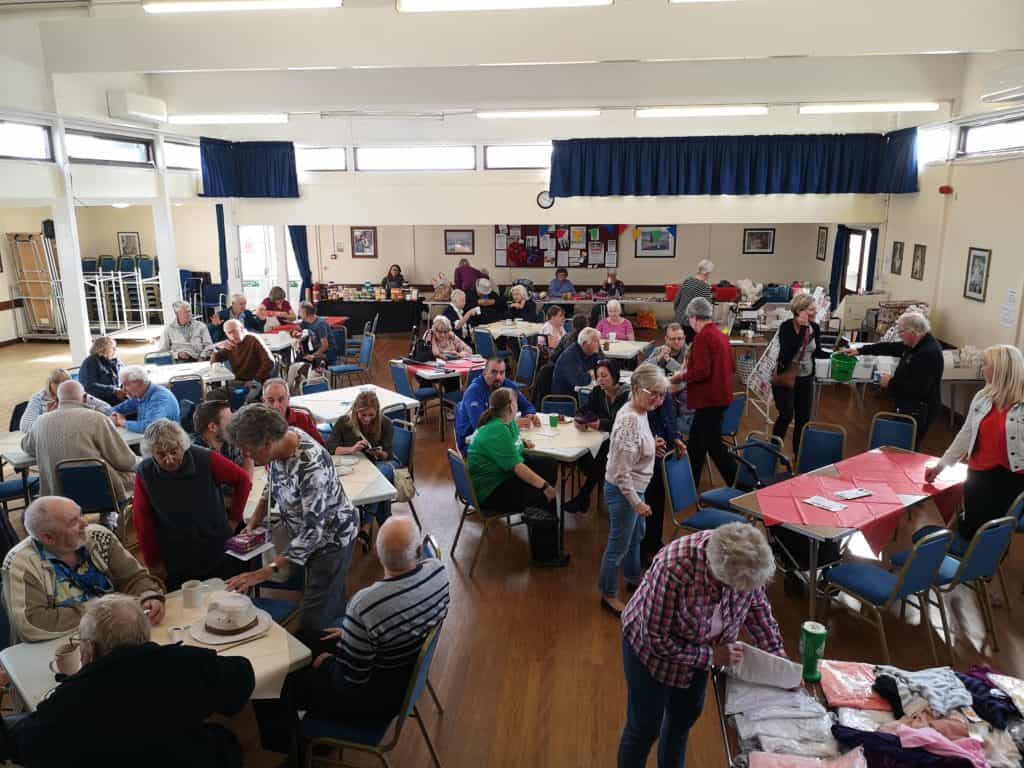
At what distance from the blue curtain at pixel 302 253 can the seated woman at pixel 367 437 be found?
1049 centimetres

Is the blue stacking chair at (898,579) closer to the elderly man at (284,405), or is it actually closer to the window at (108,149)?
the elderly man at (284,405)

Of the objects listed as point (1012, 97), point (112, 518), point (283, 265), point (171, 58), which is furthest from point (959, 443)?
point (283, 265)

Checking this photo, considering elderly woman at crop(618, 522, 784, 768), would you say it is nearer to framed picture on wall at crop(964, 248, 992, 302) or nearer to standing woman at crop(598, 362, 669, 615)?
standing woman at crop(598, 362, 669, 615)

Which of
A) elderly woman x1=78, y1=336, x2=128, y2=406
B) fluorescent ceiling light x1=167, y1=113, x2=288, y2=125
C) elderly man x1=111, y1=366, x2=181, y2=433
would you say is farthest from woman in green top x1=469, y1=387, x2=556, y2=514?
fluorescent ceiling light x1=167, y1=113, x2=288, y2=125

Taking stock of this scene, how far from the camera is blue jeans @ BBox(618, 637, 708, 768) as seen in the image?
2.85 meters

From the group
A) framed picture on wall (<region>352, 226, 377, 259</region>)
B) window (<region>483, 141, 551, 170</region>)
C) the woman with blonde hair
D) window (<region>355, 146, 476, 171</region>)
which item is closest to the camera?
the woman with blonde hair

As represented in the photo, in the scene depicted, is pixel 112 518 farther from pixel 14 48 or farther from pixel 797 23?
pixel 797 23

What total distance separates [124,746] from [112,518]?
3.88 metres

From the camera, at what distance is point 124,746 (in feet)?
7.40

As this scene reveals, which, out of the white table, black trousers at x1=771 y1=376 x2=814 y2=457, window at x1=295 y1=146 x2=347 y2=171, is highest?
window at x1=295 y1=146 x2=347 y2=171

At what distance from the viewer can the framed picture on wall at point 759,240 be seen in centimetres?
1522

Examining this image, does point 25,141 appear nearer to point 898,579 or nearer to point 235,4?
point 235,4

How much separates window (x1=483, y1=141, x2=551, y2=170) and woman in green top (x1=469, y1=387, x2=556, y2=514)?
9085 mm

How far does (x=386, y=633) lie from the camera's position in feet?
9.05
